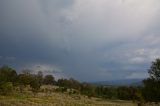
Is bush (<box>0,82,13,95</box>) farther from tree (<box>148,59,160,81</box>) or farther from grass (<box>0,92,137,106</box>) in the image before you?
tree (<box>148,59,160,81</box>)

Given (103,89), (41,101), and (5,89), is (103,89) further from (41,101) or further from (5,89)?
(41,101)

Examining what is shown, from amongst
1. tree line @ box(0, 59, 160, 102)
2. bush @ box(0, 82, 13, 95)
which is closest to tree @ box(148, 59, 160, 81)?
tree line @ box(0, 59, 160, 102)

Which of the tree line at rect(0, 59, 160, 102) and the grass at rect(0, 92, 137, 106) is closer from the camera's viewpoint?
the grass at rect(0, 92, 137, 106)

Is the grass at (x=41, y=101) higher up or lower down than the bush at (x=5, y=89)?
lower down

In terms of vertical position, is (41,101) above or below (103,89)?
below

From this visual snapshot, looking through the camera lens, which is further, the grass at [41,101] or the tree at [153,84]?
the tree at [153,84]

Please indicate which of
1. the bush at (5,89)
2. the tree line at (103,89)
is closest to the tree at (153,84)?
the tree line at (103,89)

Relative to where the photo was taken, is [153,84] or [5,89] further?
[5,89]

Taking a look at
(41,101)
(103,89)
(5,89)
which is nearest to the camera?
(41,101)

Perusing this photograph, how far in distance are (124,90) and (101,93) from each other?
41.3ft

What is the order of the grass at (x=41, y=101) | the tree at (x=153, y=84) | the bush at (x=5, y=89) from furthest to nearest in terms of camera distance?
1. the bush at (x=5, y=89)
2. the tree at (x=153, y=84)
3. the grass at (x=41, y=101)

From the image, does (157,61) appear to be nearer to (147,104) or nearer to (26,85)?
(147,104)

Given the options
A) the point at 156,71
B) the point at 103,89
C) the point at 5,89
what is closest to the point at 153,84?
the point at 156,71

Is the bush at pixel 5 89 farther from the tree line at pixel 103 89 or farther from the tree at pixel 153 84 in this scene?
the tree at pixel 153 84
